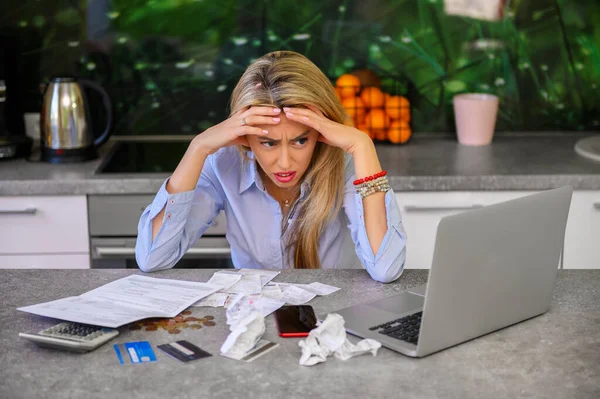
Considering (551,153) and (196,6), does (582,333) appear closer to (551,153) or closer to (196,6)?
(551,153)

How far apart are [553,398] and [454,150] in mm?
1899

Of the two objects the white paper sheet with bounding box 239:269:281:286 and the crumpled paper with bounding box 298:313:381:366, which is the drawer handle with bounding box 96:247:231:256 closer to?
the white paper sheet with bounding box 239:269:281:286

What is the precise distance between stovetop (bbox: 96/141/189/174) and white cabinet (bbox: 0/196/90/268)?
182mm

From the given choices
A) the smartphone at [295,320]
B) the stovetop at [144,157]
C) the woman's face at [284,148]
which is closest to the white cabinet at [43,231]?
the stovetop at [144,157]

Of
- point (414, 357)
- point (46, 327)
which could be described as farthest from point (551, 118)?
point (46, 327)

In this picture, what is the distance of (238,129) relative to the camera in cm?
192

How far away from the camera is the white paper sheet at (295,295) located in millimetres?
1655

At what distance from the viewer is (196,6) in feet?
10.6

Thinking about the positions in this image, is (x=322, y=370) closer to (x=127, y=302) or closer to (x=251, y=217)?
(x=127, y=302)

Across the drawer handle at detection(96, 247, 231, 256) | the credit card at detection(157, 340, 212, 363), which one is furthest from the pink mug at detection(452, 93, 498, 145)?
the credit card at detection(157, 340, 212, 363)

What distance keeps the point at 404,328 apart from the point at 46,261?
1.62 meters

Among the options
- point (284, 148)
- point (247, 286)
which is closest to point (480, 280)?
point (247, 286)

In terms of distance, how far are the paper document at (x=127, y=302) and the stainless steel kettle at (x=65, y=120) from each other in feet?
4.00

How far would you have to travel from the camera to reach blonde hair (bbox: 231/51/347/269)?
77.0 inches
